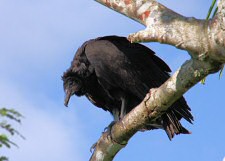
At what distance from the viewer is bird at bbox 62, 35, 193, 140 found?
4.92 m

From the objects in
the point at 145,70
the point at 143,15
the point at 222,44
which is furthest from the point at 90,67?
the point at 222,44

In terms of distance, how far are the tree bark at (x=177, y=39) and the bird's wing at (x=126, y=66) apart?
1137 mm

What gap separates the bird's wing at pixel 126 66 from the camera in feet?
16.7

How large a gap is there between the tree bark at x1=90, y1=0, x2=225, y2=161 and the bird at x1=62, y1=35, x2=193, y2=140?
99 centimetres

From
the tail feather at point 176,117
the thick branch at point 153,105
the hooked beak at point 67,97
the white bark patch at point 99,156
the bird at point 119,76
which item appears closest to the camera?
the thick branch at point 153,105

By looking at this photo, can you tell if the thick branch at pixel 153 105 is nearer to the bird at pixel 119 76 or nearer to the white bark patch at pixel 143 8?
the white bark patch at pixel 143 8

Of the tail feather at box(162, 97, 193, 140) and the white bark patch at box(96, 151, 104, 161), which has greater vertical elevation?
the tail feather at box(162, 97, 193, 140)

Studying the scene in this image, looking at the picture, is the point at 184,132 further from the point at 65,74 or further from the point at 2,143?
the point at 2,143

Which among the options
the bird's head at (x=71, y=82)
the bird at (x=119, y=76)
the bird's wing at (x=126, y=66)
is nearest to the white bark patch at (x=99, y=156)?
the bird at (x=119, y=76)

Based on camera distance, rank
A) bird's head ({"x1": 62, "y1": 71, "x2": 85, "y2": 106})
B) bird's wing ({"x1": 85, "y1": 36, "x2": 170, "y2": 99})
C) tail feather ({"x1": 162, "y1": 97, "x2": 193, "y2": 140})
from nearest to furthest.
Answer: tail feather ({"x1": 162, "y1": 97, "x2": 193, "y2": 140}) < bird's wing ({"x1": 85, "y1": 36, "x2": 170, "y2": 99}) < bird's head ({"x1": 62, "y1": 71, "x2": 85, "y2": 106})

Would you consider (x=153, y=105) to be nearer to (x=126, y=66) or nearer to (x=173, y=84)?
(x=173, y=84)

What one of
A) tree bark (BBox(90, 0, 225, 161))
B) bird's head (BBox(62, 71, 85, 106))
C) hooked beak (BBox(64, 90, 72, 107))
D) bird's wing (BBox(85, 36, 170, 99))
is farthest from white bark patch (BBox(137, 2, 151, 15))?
bird's head (BBox(62, 71, 85, 106))

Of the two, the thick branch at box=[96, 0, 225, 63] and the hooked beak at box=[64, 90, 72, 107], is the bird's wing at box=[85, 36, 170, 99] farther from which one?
the thick branch at box=[96, 0, 225, 63]

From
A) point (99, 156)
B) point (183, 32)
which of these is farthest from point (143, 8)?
point (99, 156)
